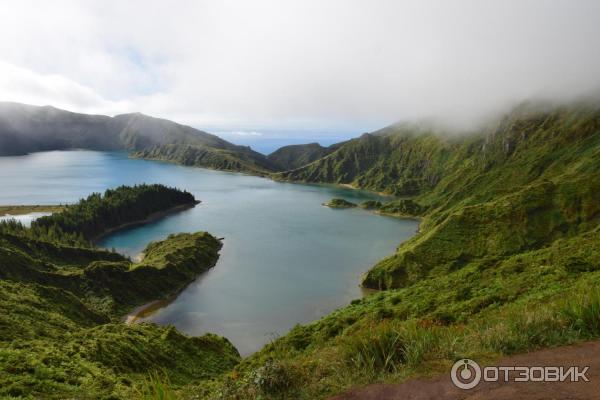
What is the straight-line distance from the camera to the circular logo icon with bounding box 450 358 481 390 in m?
10.3

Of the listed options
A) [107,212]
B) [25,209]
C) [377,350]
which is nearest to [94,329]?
[377,350]

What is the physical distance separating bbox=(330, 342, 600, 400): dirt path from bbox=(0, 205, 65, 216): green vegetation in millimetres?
Result: 186733

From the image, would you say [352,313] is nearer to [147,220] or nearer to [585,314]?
[585,314]

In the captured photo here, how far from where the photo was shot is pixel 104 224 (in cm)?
14662

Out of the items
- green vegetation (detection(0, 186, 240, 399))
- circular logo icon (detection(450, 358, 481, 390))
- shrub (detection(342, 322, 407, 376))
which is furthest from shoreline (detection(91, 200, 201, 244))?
circular logo icon (detection(450, 358, 481, 390))

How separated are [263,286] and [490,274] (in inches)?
2046

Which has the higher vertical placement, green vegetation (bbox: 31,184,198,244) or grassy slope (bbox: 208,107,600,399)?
grassy slope (bbox: 208,107,600,399)

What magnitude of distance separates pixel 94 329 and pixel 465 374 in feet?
143

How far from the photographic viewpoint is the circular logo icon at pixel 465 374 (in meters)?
10.3

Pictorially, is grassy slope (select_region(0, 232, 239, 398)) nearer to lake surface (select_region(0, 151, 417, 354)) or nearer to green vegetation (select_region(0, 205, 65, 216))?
lake surface (select_region(0, 151, 417, 354))

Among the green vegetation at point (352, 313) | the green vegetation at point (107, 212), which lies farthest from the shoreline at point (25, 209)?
the green vegetation at point (352, 313)

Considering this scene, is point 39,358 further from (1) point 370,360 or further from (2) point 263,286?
(2) point 263,286

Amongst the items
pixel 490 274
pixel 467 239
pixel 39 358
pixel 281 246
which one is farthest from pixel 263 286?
pixel 39 358

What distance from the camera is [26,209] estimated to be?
17400 cm
